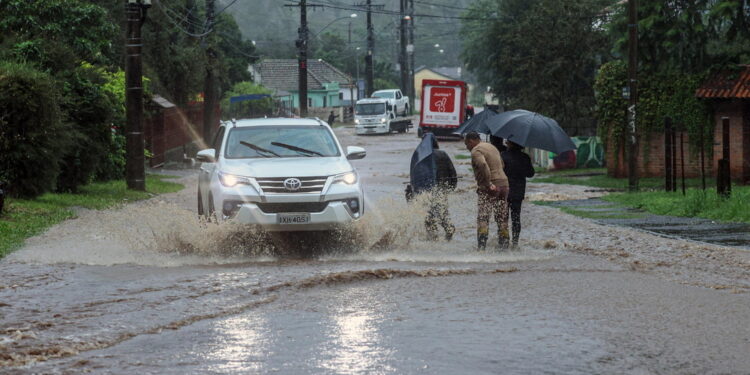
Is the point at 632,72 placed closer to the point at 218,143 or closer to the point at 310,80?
the point at 218,143

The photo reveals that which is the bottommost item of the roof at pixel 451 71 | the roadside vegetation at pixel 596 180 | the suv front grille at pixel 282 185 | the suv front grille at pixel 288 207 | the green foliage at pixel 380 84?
the roadside vegetation at pixel 596 180

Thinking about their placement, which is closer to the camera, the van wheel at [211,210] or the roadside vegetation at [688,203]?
the van wheel at [211,210]

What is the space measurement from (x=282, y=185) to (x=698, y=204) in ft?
30.5

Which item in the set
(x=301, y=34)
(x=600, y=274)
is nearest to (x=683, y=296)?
(x=600, y=274)

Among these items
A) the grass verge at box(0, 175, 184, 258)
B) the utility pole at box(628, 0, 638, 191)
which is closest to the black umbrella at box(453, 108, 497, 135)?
the grass verge at box(0, 175, 184, 258)

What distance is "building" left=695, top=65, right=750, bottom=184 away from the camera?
27219 mm

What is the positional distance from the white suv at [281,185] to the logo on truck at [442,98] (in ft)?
131

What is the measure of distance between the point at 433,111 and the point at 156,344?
4731cm

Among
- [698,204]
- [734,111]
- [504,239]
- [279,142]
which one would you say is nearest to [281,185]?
[279,142]

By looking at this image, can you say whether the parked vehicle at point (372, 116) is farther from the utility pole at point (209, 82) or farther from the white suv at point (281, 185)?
the white suv at point (281, 185)

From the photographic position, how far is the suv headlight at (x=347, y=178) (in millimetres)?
12962

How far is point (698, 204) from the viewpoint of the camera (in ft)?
62.3

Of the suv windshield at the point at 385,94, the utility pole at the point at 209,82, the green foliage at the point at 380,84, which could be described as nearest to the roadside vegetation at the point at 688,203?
the utility pole at the point at 209,82

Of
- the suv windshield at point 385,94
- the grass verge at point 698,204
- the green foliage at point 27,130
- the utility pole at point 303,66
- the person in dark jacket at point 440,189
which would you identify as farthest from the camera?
the suv windshield at point 385,94
